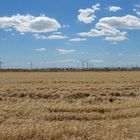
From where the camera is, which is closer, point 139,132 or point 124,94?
point 139,132

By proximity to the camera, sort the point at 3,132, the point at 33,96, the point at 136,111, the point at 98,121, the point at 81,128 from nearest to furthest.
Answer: the point at 3,132, the point at 81,128, the point at 98,121, the point at 136,111, the point at 33,96

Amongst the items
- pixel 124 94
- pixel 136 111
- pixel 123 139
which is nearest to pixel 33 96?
pixel 124 94

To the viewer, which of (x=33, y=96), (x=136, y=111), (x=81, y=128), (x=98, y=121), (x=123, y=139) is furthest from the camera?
(x=33, y=96)

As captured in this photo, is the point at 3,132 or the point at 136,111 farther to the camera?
the point at 136,111

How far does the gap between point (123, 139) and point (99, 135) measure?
95 centimetres

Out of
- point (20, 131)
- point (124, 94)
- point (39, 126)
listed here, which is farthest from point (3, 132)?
point (124, 94)

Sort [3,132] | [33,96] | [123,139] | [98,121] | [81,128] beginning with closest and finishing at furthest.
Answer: [123,139] → [3,132] → [81,128] → [98,121] → [33,96]

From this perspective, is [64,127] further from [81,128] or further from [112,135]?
[112,135]

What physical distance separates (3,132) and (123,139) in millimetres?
3963

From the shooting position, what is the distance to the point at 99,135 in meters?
12.6

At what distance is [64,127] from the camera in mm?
13734

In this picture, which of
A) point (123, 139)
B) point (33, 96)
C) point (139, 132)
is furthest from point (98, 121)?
point (33, 96)

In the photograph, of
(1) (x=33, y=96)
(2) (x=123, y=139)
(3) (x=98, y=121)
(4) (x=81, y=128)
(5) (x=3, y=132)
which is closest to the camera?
(2) (x=123, y=139)

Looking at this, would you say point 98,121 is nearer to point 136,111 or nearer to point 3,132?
point 136,111
